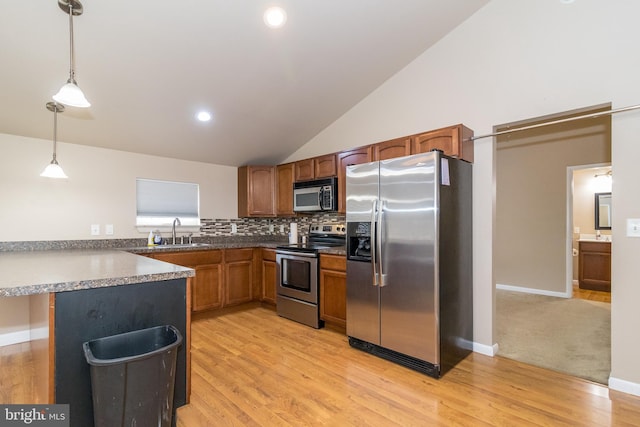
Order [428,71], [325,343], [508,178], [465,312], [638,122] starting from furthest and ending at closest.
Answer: [508,178] → [428,71] → [325,343] → [465,312] → [638,122]

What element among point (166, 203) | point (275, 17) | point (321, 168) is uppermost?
point (275, 17)

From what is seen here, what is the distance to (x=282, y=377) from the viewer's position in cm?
246

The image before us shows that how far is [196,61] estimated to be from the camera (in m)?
2.79

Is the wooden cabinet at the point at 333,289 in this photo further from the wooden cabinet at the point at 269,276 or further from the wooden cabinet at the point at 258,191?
the wooden cabinet at the point at 258,191

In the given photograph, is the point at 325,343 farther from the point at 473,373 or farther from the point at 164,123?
the point at 164,123

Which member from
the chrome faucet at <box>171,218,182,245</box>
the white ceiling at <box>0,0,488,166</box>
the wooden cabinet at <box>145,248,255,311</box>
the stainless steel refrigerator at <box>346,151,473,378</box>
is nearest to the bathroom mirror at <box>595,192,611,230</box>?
the stainless steel refrigerator at <box>346,151,473,378</box>

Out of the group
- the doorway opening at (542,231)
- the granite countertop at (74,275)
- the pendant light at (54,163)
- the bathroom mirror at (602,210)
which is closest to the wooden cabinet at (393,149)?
the doorway opening at (542,231)

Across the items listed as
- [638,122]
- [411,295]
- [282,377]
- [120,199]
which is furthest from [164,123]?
[638,122]

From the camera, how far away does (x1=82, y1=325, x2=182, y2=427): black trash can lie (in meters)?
1.33

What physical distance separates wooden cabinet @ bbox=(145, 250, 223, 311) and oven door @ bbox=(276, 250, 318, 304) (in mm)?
766

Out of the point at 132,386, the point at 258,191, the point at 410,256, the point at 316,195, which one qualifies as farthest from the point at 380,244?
the point at 258,191

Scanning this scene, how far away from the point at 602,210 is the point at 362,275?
18.0 ft

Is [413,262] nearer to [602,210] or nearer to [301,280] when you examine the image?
[301,280]

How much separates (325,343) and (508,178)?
4.54 meters
